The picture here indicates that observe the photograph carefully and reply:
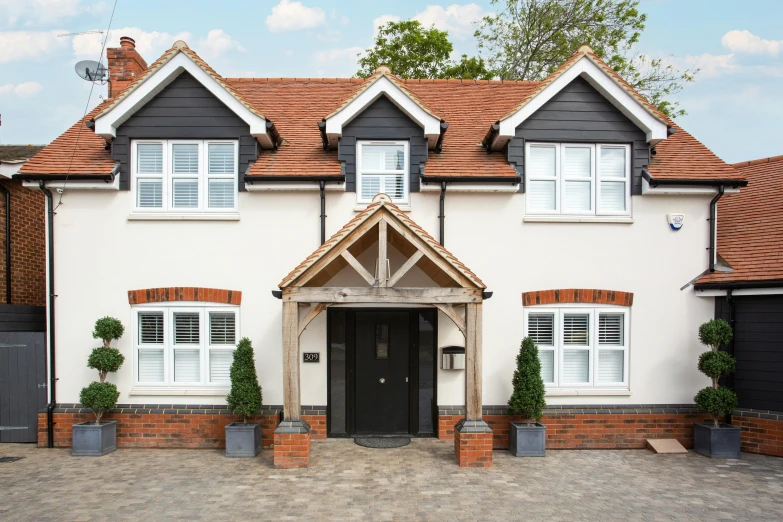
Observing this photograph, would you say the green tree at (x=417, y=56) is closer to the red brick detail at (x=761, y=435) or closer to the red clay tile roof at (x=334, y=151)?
the red clay tile roof at (x=334, y=151)

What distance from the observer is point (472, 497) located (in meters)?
6.58

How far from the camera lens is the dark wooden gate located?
892cm

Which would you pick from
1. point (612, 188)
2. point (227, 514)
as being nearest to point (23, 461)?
point (227, 514)

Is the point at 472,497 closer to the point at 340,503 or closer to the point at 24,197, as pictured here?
the point at 340,503

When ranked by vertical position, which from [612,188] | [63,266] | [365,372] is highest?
[612,188]

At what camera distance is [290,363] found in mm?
7684

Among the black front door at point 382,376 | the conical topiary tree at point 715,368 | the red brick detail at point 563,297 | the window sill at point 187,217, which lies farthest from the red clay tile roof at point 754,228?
the window sill at point 187,217

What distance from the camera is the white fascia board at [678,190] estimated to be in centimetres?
902

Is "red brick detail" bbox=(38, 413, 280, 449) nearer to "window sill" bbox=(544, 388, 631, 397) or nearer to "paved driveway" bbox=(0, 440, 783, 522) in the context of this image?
"paved driveway" bbox=(0, 440, 783, 522)

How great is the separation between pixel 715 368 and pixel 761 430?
4.72 feet

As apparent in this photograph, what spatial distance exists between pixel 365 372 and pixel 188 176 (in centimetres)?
500

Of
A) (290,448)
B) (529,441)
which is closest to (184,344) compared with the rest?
(290,448)

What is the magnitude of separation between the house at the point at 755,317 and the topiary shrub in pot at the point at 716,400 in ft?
1.23

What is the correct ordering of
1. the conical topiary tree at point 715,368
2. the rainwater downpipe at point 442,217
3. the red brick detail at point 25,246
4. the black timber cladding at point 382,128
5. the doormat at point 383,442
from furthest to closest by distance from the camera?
the red brick detail at point 25,246 < the black timber cladding at point 382,128 < the rainwater downpipe at point 442,217 < the doormat at point 383,442 < the conical topiary tree at point 715,368
